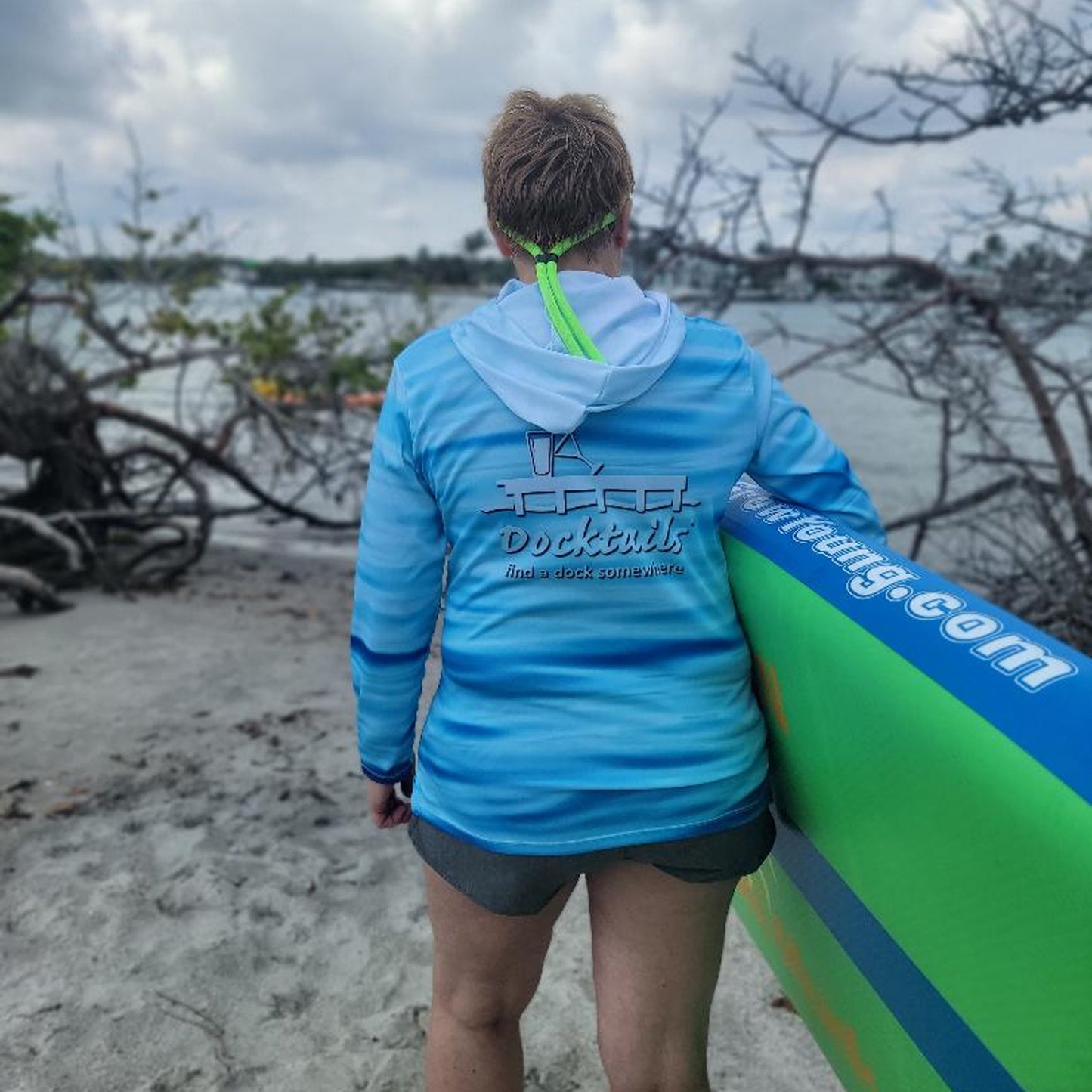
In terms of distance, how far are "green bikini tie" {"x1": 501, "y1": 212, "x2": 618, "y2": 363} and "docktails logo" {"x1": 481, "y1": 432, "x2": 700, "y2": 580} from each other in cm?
13

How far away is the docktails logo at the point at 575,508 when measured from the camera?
1551 mm

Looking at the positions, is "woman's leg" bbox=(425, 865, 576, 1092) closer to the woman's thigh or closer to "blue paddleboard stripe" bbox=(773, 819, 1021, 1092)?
the woman's thigh

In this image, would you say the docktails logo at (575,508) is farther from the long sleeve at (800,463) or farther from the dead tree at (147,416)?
the dead tree at (147,416)

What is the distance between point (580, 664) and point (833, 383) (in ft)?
78.8

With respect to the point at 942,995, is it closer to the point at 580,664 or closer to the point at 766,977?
the point at 580,664

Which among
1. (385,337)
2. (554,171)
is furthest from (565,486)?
(385,337)

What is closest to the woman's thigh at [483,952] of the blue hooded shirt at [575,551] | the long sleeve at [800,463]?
the blue hooded shirt at [575,551]

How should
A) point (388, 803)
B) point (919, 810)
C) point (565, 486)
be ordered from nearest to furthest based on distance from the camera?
1. point (919, 810)
2. point (565, 486)
3. point (388, 803)

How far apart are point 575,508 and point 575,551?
6 centimetres

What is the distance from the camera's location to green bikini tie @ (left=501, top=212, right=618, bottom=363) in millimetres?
1562

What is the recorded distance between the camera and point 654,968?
1.73m

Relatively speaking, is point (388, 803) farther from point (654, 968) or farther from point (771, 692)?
point (771, 692)

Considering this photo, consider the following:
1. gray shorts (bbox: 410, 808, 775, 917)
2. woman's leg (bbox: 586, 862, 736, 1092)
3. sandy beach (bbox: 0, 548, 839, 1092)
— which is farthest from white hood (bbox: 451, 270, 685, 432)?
sandy beach (bbox: 0, 548, 839, 1092)

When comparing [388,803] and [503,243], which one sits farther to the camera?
[388,803]
